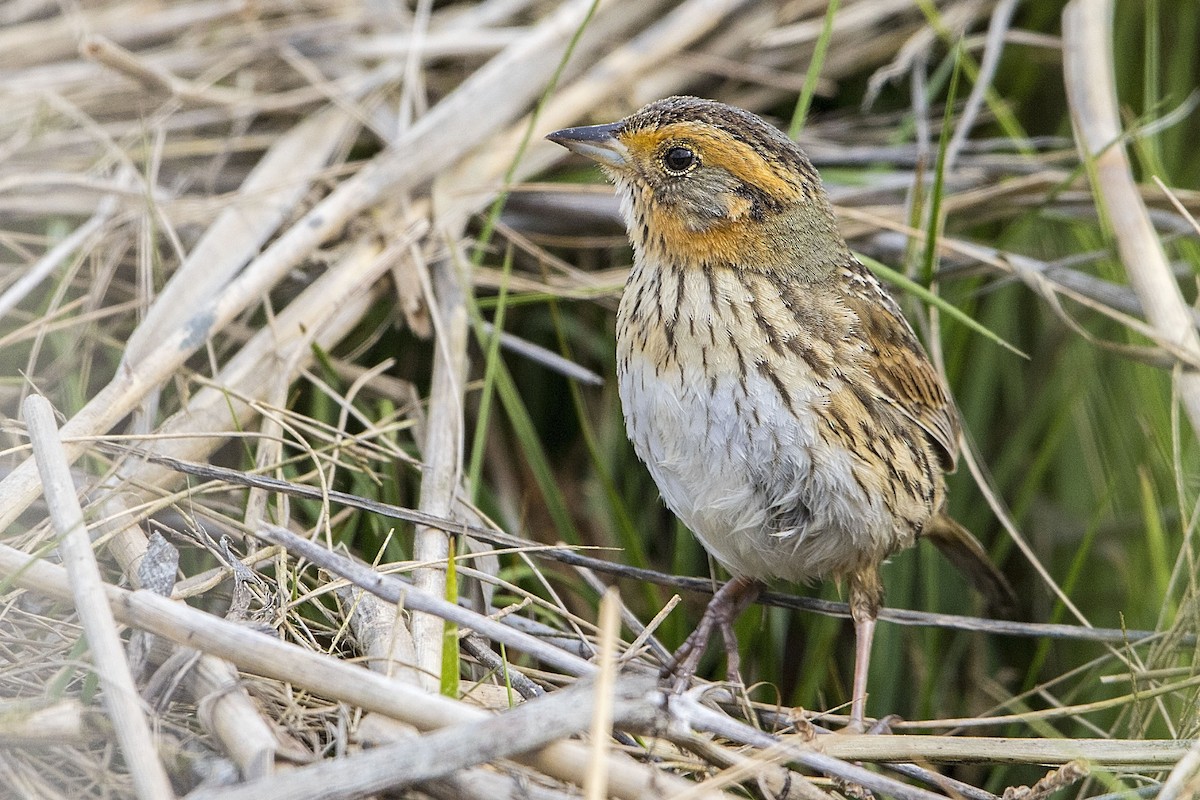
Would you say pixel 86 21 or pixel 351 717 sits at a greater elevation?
pixel 86 21

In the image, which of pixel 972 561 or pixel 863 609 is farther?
pixel 972 561

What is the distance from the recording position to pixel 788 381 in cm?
287

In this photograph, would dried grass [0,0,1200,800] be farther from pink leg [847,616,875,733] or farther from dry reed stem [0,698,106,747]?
pink leg [847,616,875,733]

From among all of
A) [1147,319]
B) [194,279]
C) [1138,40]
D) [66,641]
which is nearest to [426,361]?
[194,279]

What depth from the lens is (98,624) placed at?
7.15 ft

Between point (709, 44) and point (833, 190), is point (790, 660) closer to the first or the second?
point (833, 190)

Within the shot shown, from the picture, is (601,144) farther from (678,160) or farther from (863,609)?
(863,609)

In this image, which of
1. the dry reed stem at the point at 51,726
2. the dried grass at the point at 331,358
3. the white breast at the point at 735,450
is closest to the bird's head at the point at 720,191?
the white breast at the point at 735,450

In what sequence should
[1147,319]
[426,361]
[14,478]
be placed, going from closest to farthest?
[14,478] < [1147,319] < [426,361]

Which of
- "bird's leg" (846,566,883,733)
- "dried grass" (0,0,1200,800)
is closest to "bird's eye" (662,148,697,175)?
"dried grass" (0,0,1200,800)

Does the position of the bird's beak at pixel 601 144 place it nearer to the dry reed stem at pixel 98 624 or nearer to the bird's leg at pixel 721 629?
the bird's leg at pixel 721 629

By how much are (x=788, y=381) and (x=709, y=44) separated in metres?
2.09

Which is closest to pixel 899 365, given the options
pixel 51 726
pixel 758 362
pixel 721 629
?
pixel 758 362

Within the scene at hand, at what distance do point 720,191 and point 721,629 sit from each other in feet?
3.91
